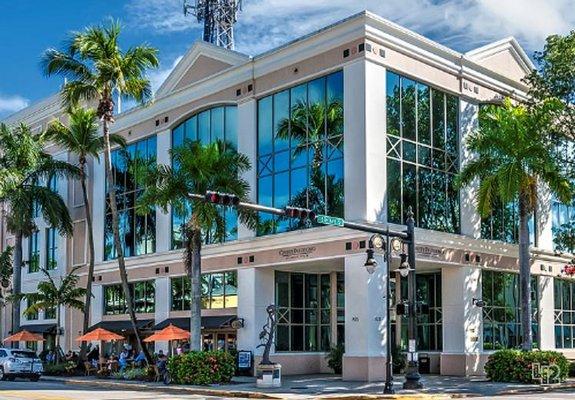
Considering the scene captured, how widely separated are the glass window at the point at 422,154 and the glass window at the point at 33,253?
32.8 m

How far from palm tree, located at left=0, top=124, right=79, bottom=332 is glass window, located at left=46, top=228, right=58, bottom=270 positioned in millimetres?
4204

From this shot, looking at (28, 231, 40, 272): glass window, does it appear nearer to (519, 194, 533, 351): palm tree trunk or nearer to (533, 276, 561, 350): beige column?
(533, 276, 561, 350): beige column

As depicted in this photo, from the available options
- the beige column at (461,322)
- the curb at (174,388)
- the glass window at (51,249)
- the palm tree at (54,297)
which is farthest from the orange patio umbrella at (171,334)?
the glass window at (51,249)

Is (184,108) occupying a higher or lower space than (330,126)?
higher

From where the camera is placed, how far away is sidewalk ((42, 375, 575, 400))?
28422mm

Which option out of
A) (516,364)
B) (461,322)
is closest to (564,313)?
(461,322)

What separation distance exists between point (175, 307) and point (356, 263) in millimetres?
14378

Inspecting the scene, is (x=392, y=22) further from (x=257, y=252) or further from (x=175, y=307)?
(x=175, y=307)

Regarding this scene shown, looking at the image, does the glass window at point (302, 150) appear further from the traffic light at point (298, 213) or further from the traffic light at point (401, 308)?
the traffic light at point (298, 213)

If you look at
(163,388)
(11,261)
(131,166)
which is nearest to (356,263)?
(163,388)

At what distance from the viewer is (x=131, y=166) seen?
1993 inches

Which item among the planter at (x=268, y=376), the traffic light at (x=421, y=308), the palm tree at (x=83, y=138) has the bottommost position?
the planter at (x=268, y=376)

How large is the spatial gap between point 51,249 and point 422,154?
1222 inches

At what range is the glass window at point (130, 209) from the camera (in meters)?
48.7
